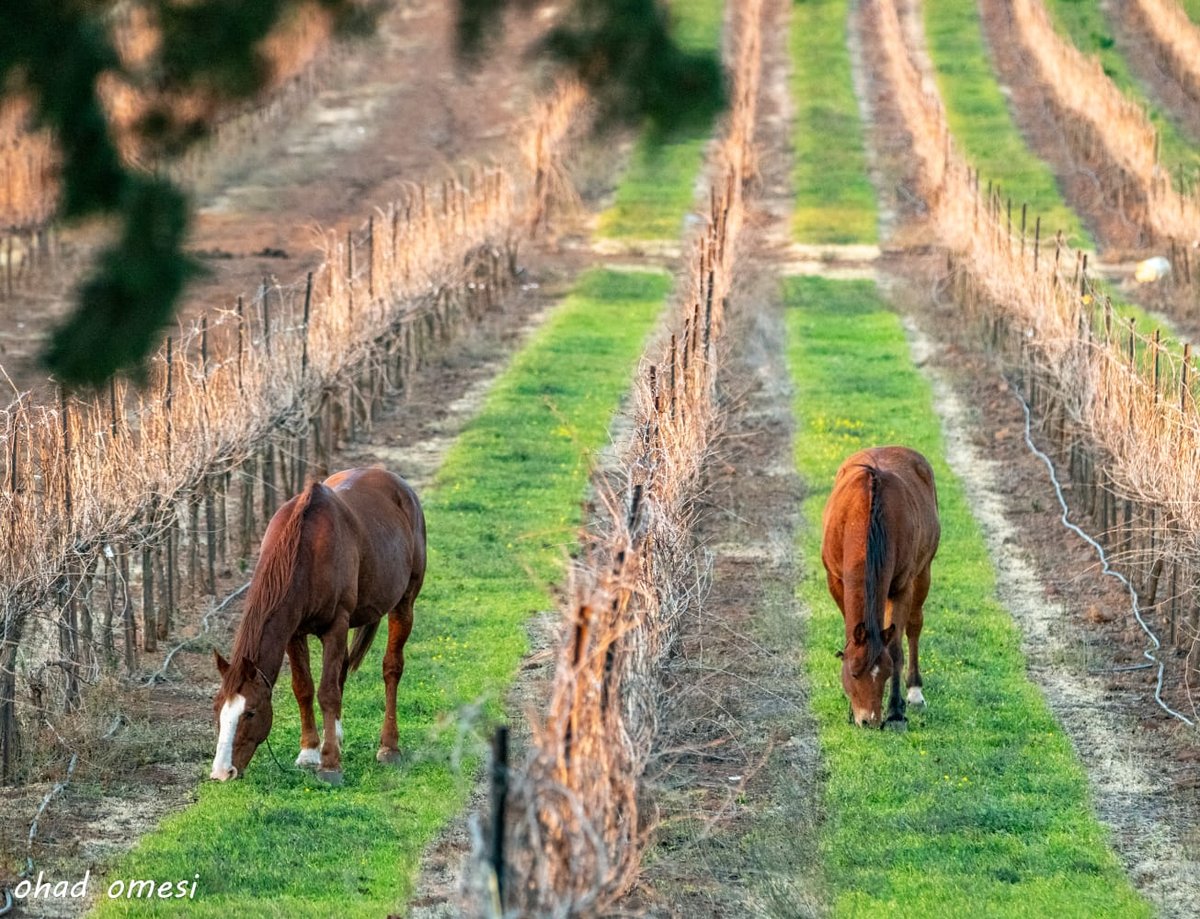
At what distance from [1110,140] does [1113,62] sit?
10.1 m

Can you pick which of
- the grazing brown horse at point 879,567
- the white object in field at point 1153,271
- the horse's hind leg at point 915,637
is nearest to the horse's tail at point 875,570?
the grazing brown horse at point 879,567

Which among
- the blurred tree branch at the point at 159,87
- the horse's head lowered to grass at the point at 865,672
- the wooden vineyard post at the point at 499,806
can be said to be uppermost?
the blurred tree branch at the point at 159,87

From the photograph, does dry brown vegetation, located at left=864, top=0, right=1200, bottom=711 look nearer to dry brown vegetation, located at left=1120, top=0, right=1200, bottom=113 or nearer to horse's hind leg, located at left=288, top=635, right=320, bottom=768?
horse's hind leg, located at left=288, top=635, right=320, bottom=768

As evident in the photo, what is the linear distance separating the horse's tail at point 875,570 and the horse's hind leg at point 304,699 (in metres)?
2.85

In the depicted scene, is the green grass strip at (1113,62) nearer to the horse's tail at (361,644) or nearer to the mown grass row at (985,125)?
the mown grass row at (985,125)

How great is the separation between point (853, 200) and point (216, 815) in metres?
27.3

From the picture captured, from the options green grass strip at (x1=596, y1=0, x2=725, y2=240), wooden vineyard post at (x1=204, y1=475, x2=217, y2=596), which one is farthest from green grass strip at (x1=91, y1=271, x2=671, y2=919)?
green grass strip at (x1=596, y1=0, x2=725, y2=240)

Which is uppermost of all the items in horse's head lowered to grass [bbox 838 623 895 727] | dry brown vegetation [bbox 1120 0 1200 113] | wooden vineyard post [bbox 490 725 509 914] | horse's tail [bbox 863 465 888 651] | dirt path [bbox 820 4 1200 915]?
dry brown vegetation [bbox 1120 0 1200 113]

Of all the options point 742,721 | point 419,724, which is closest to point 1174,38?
point 742,721

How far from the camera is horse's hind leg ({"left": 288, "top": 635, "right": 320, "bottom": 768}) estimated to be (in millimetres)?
8984

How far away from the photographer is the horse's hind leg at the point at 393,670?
30.7 ft

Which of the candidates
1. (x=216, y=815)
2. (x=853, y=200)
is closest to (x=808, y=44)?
(x=853, y=200)

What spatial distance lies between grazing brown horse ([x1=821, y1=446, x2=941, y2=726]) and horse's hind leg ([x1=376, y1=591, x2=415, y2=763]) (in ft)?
7.66

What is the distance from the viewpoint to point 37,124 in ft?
16.1
